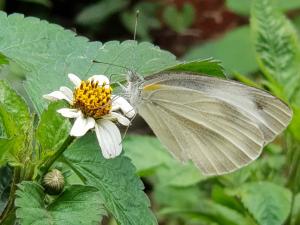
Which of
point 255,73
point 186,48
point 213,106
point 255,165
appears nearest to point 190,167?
point 255,165

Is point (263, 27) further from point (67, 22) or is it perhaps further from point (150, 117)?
point (67, 22)

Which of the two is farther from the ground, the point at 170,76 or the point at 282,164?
the point at 170,76

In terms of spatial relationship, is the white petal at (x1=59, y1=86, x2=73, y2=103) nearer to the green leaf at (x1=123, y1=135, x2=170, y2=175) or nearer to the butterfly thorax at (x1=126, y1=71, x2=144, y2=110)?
the butterfly thorax at (x1=126, y1=71, x2=144, y2=110)

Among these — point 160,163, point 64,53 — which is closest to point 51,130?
point 64,53

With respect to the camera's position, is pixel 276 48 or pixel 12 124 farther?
pixel 276 48

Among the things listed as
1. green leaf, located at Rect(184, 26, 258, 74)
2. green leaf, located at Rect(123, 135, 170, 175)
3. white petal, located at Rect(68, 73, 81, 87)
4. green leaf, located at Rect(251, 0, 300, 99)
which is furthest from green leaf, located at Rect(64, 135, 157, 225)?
green leaf, located at Rect(184, 26, 258, 74)

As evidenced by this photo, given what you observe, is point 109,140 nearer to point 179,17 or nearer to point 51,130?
point 51,130
